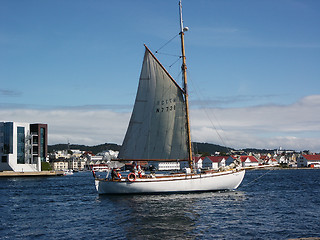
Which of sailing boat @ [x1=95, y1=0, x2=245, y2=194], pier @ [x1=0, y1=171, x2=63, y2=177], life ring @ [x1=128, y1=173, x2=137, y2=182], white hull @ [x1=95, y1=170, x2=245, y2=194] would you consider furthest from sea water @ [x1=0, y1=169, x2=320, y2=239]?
pier @ [x1=0, y1=171, x2=63, y2=177]

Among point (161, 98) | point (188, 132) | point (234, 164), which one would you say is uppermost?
point (161, 98)

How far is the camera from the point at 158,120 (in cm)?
5353

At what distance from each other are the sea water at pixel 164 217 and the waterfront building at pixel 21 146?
83135 mm

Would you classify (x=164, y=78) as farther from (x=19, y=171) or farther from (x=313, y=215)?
(x=19, y=171)

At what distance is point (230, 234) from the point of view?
2700 centimetres

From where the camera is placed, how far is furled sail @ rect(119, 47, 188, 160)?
2096 inches

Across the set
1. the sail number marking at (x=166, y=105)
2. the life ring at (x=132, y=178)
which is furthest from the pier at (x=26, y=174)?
the sail number marking at (x=166, y=105)

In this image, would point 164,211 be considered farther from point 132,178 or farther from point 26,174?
point 26,174

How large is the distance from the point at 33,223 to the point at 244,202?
22817 millimetres

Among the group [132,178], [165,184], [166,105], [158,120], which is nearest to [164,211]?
[165,184]

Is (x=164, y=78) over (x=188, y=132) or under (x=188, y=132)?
over

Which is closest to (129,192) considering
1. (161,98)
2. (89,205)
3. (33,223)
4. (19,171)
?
(89,205)

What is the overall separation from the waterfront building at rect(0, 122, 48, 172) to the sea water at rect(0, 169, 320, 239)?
8313cm

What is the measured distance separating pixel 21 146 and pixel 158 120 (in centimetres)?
8957
